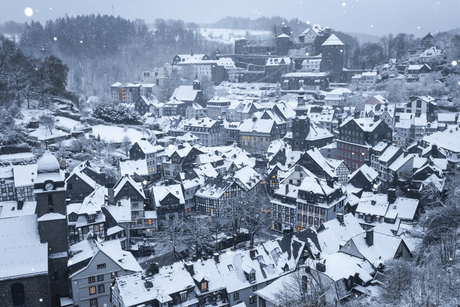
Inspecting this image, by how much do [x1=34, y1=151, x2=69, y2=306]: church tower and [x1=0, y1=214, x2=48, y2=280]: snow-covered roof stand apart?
1061 mm

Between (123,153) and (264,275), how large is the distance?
150ft

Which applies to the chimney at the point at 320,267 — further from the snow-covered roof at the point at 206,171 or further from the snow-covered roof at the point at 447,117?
the snow-covered roof at the point at 447,117

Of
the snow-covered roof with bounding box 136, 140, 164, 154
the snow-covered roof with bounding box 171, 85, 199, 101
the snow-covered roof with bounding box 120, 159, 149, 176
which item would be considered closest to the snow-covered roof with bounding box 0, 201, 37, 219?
the snow-covered roof with bounding box 120, 159, 149, 176

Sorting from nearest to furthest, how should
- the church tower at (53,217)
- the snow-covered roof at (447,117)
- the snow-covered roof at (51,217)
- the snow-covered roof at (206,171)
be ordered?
the snow-covered roof at (51,217)
the church tower at (53,217)
the snow-covered roof at (206,171)
the snow-covered roof at (447,117)

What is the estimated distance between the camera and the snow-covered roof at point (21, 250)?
96.7 feet

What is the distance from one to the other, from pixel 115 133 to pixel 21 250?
168ft

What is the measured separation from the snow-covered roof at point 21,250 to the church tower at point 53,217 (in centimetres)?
106

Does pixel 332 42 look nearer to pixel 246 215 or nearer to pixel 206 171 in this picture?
pixel 206 171

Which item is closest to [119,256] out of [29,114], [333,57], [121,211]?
[121,211]

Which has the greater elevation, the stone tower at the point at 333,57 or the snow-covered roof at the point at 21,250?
the stone tower at the point at 333,57

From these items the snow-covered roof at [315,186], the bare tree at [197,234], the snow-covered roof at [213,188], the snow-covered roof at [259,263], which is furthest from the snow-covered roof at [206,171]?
the snow-covered roof at [259,263]

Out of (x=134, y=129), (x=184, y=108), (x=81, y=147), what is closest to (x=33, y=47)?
(x=184, y=108)

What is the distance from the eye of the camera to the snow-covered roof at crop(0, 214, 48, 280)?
2948 centimetres

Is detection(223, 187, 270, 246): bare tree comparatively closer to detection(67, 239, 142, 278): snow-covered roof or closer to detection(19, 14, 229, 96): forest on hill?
detection(67, 239, 142, 278): snow-covered roof
